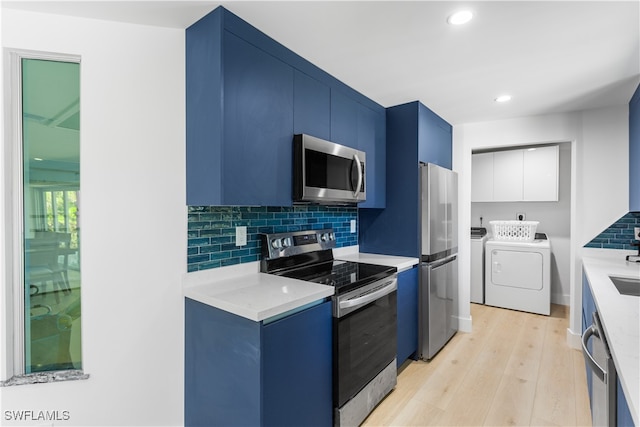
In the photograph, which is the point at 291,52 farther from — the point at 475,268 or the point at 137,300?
the point at 475,268

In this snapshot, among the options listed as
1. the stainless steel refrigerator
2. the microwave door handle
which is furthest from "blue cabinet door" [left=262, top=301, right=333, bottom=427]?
the stainless steel refrigerator

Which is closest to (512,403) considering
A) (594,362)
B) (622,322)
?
(594,362)

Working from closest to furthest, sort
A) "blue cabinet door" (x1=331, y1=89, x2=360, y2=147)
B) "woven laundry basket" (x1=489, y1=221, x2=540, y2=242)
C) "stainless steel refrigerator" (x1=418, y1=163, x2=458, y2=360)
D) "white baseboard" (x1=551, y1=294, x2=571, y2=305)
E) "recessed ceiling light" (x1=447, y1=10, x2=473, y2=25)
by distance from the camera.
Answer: "recessed ceiling light" (x1=447, y1=10, x2=473, y2=25) → "blue cabinet door" (x1=331, y1=89, x2=360, y2=147) → "stainless steel refrigerator" (x1=418, y1=163, x2=458, y2=360) → "woven laundry basket" (x1=489, y1=221, x2=540, y2=242) → "white baseboard" (x1=551, y1=294, x2=571, y2=305)

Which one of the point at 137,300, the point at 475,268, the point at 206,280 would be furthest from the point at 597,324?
the point at 475,268

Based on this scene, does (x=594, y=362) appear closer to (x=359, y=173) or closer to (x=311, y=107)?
(x=359, y=173)

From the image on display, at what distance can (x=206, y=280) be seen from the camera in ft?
6.05

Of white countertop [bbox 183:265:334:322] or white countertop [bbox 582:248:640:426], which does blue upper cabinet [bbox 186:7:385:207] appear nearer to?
white countertop [bbox 183:265:334:322]

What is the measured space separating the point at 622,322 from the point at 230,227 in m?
1.90

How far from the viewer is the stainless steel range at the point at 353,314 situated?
1779mm

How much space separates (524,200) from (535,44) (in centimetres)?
286

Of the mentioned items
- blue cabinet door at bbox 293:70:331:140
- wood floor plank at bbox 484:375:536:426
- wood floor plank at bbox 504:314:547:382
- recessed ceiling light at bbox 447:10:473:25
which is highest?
recessed ceiling light at bbox 447:10:473:25

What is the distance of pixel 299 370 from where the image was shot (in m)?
1.56

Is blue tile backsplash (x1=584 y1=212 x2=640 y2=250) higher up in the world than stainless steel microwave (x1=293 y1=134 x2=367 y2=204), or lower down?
lower down

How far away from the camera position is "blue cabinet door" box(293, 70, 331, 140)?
1970mm
